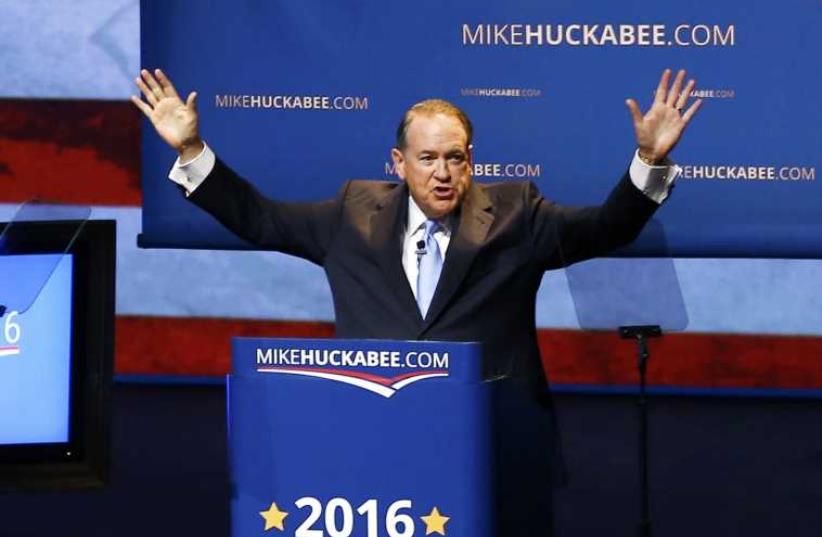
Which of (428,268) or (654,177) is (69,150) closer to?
(428,268)

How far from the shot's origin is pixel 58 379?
10.3 ft

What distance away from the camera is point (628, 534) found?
5590 mm

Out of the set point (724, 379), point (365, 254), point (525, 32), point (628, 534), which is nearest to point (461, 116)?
point (365, 254)

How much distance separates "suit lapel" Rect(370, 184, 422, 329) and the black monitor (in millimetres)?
640

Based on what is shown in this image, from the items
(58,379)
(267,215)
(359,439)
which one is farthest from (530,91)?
(359,439)

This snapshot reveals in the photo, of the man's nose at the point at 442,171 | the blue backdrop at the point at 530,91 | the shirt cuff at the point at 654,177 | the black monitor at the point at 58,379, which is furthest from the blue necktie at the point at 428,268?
the blue backdrop at the point at 530,91

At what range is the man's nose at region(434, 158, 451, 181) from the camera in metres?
3.59

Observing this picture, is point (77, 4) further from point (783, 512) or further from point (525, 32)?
point (783, 512)

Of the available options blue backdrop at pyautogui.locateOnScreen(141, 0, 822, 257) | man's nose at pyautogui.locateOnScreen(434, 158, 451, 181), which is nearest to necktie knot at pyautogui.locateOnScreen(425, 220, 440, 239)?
man's nose at pyautogui.locateOnScreen(434, 158, 451, 181)

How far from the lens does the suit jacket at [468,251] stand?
354 centimetres

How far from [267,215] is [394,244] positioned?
16.6 inches

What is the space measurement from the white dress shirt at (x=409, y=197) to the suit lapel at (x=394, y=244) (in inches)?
0.9

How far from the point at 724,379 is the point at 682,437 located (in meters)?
0.62

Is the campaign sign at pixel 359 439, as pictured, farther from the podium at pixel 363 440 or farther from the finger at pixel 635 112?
the finger at pixel 635 112
